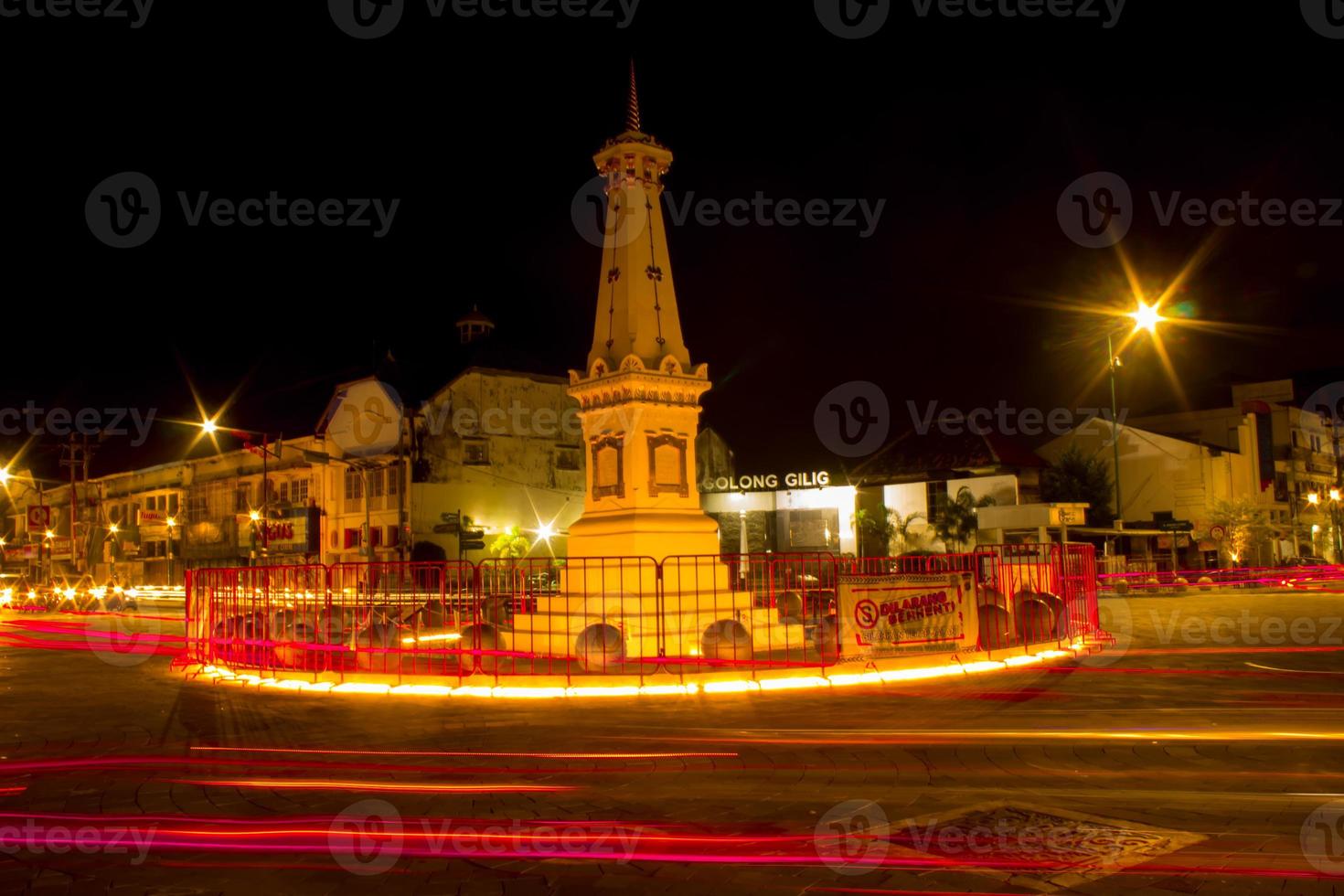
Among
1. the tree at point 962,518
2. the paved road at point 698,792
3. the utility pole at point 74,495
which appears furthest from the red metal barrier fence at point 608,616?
the tree at point 962,518

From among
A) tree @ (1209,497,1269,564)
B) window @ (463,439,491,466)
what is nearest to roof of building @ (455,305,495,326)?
window @ (463,439,491,466)

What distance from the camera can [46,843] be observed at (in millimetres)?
5977

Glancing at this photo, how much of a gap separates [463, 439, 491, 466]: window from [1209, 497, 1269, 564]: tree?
33.6m

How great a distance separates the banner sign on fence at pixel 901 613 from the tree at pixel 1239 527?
37.5m

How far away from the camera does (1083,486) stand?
159 ft

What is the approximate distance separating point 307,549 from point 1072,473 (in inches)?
1465

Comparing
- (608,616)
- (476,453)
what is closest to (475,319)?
(476,453)

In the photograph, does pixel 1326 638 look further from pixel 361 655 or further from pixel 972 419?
pixel 972 419

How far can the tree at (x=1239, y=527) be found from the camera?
46088mm

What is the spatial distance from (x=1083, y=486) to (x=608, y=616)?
3993cm

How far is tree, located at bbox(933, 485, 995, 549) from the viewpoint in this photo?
46.6m

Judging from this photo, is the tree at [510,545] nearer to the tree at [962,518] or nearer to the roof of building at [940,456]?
the roof of building at [940,456]

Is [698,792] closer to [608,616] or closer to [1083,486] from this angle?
[608,616]

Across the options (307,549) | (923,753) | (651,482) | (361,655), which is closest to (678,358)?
(651,482)
